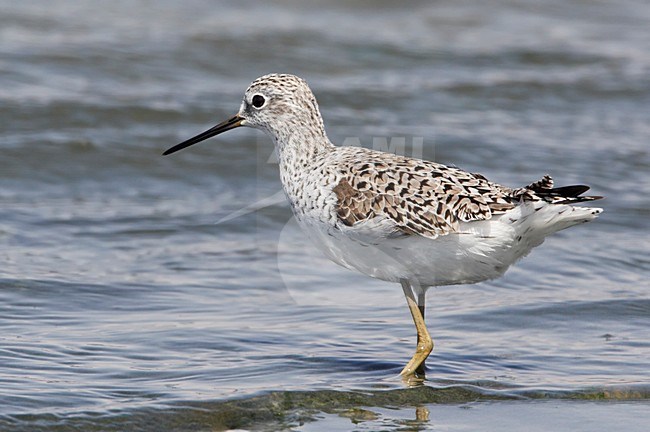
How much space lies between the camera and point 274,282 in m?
8.70

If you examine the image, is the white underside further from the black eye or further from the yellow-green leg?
the black eye

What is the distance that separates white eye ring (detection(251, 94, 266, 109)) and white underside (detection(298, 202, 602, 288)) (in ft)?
3.49

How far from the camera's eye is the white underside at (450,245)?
6.15m

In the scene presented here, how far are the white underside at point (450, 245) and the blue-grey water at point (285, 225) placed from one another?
0.68 meters

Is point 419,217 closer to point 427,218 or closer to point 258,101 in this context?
point 427,218

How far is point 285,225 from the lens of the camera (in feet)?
33.1

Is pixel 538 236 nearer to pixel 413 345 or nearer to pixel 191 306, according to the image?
pixel 413 345

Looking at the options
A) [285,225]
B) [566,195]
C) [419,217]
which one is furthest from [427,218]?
[285,225]

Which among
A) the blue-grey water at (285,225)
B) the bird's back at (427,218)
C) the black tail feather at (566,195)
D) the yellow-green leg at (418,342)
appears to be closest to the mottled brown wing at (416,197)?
the bird's back at (427,218)

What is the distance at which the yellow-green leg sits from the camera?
6.75 m

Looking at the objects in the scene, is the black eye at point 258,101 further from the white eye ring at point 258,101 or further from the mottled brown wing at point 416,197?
the mottled brown wing at point 416,197

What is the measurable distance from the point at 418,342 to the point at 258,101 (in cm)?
191

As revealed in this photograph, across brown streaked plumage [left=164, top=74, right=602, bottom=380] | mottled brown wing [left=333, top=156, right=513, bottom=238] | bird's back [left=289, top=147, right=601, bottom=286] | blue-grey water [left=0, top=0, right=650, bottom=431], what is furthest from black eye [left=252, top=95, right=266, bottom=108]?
blue-grey water [left=0, top=0, right=650, bottom=431]

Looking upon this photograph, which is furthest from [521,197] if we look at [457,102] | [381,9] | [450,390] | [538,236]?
[381,9]
